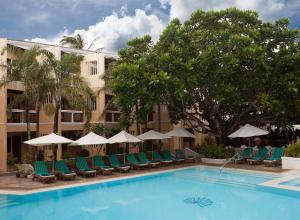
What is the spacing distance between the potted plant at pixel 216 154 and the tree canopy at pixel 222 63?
389 centimetres

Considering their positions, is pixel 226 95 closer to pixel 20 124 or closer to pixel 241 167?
pixel 241 167

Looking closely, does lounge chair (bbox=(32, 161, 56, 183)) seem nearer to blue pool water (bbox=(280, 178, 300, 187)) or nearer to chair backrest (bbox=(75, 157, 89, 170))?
chair backrest (bbox=(75, 157, 89, 170))

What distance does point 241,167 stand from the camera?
22.5 m

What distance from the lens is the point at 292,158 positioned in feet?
67.2

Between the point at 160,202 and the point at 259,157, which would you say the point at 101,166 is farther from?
the point at 259,157

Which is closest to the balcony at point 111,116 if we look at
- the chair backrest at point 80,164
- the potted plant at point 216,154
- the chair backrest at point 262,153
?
the potted plant at point 216,154

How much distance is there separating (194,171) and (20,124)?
12.7 meters

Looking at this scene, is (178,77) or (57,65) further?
(178,77)

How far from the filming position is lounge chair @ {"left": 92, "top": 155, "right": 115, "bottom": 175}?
20859mm

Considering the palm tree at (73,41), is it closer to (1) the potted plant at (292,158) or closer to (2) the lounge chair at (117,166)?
(2) the lounge chair at (117,166)

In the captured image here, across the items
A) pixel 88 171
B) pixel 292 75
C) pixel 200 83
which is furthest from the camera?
pixel 200 83

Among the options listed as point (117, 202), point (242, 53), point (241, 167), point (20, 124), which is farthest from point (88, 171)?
point (242, 53)

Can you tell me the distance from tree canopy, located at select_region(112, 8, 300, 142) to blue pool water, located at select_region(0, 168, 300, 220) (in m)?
6.59

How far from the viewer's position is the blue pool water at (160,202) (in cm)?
1272
